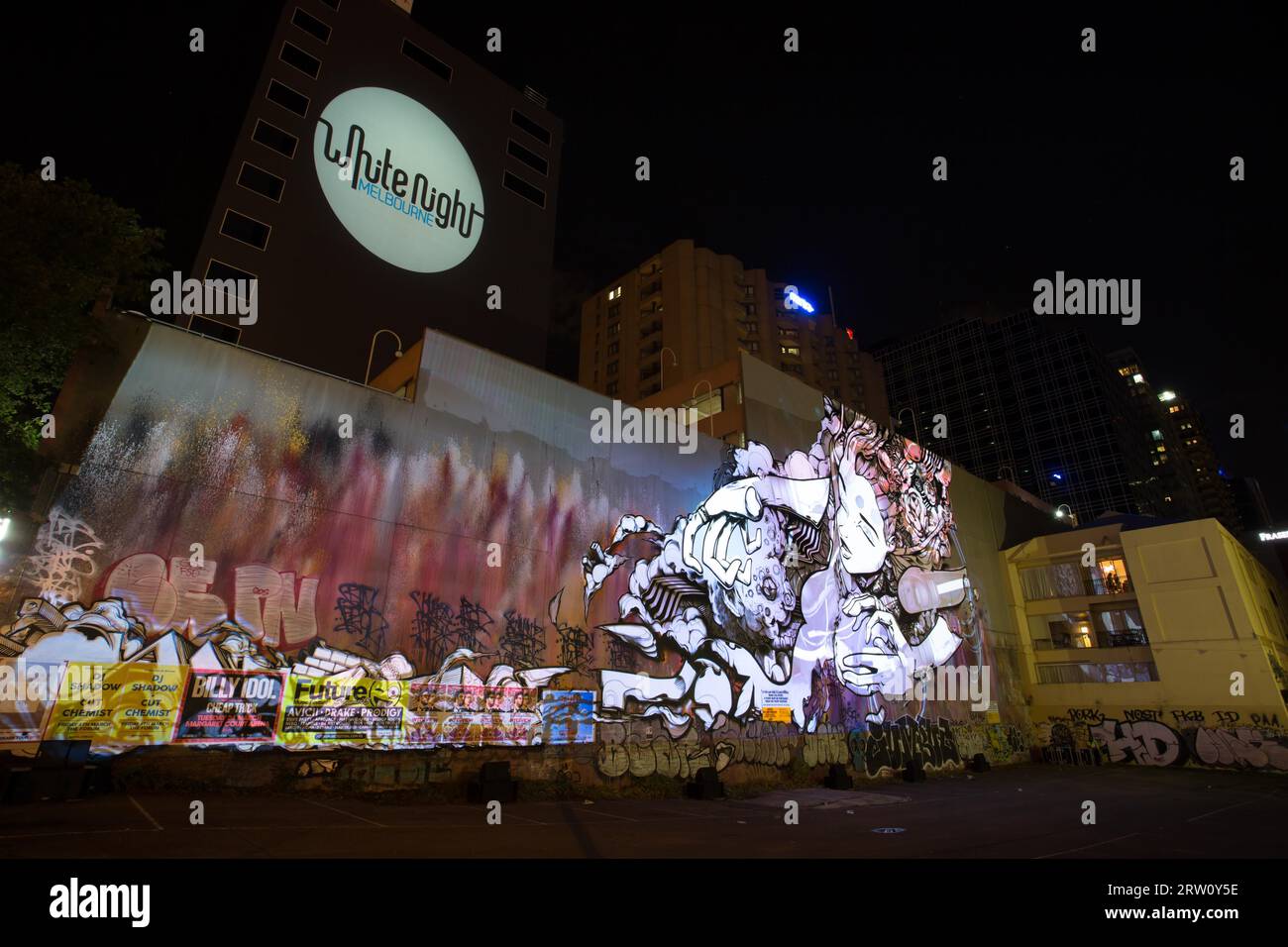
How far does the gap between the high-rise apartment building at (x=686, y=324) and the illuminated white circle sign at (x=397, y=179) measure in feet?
98.7

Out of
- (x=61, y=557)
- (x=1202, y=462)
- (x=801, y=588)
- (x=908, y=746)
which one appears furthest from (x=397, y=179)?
(x=1202, y=462)

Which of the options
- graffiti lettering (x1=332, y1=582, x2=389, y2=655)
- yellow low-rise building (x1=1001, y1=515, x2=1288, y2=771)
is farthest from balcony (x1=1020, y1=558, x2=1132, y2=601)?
graffiti lettering (x1=332, y1=582, x2=389, y2=655)

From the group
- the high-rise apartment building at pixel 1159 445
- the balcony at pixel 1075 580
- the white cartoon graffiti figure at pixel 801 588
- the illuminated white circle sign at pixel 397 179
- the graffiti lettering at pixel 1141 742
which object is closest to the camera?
the white cartoon graffiti figure at pixel 801 588

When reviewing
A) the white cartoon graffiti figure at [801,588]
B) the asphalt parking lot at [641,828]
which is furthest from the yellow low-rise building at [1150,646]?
the asphalt parking lot at [641,828]

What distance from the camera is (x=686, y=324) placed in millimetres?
64000

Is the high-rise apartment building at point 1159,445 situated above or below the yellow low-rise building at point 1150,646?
above

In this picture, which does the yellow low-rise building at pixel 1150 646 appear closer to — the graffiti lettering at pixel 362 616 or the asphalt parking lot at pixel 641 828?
the asphalt parking lot at pixel 641 828

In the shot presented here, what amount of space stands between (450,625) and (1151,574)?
35.9 metres

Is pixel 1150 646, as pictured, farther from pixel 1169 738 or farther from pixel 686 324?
pixel 686 324

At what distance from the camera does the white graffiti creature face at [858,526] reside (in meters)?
25.8

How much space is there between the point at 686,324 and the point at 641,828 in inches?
2260

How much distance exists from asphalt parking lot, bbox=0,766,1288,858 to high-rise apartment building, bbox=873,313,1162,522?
69.7m

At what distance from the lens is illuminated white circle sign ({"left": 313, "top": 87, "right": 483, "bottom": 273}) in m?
29.1

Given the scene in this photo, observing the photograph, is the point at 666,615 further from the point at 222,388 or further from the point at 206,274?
the point at 206,274
